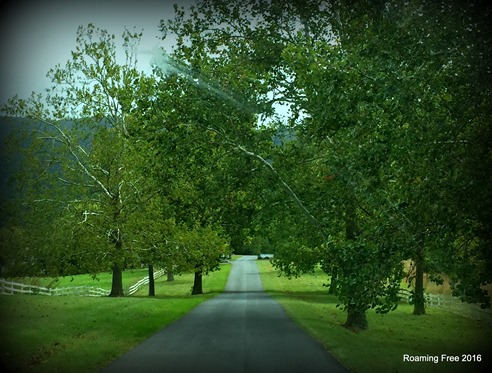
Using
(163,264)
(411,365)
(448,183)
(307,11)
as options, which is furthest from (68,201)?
(448,183)

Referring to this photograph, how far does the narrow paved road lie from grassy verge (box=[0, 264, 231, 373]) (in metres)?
0.72

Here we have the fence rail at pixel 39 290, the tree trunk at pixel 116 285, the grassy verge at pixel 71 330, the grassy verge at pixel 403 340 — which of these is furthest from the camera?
the tree trunk at pixel 116 285

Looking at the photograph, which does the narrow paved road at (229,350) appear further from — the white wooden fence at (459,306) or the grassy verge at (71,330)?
the white wooden fence at (459,306)

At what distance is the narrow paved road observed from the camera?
1048cm

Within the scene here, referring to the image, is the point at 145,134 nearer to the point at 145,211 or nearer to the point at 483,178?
the point at 483,178

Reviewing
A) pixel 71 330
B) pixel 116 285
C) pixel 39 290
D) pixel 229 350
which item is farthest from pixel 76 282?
pixel 229 350

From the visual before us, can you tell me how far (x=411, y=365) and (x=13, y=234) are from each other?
25.2 meters

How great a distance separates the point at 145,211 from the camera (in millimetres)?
31781

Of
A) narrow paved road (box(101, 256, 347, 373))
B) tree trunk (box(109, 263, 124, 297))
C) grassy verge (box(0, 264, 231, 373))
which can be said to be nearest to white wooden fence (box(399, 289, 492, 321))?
narrow paved road (box(101, 256, 347, 373))

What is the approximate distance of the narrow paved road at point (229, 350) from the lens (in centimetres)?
1048

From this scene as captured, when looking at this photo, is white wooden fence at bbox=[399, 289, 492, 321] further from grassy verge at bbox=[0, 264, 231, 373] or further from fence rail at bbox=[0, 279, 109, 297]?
fence rail at bbox=[0, 279, 109, 297]

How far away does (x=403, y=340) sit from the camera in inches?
672

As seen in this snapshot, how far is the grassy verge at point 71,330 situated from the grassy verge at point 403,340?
18.6 feet

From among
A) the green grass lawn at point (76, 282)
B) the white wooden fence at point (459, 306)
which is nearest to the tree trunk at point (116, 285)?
the green grass lawn at point (76, 282)
